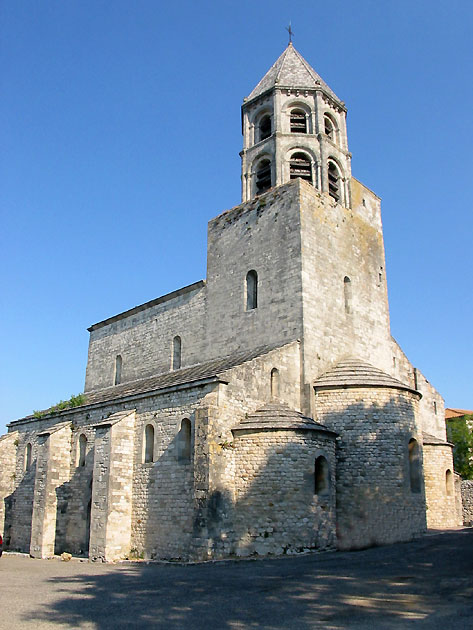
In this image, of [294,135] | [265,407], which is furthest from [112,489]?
[294,135]

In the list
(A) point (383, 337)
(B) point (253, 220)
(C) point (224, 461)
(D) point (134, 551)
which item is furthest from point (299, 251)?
(D) point (134, 551)

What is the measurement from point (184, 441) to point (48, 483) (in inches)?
298

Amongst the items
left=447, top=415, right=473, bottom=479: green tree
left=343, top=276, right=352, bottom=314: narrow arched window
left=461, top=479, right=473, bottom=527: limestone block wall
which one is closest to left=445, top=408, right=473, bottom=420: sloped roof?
left=447, top=415, right=473, bottom=479: green tree

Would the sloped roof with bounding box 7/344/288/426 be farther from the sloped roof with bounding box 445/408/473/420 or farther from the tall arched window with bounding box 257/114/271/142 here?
the sloped roof with bounding box 445/408/473/420

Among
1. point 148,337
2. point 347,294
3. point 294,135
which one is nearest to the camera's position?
point 347,294

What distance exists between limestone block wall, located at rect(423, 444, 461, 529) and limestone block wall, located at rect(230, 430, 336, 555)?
8.57 meters

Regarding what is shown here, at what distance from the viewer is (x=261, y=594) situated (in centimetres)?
1074

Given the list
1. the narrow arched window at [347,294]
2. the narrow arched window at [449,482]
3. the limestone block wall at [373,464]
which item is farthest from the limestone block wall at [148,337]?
the narrow arched window at [449,482]

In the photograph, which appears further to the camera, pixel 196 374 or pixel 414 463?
pixel 196 374

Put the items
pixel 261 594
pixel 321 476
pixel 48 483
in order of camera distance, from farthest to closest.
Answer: pixel 48 483
pixel 321 476
pixel 261 594

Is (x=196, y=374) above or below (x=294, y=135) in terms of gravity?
below

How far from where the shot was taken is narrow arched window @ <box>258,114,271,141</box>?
86.5 ft

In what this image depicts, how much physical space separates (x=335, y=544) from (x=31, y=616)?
10.8 meters

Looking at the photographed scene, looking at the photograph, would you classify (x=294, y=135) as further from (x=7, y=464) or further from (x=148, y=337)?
(x=7, y=464)
